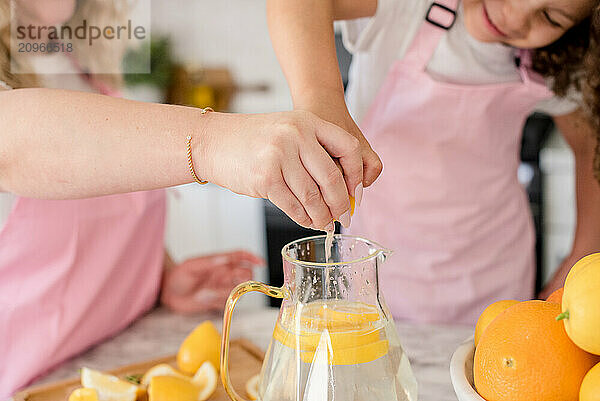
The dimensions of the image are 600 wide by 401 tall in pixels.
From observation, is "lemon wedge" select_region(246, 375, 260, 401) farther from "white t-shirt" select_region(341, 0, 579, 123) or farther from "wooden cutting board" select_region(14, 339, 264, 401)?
"white t-shirt" select_region(341, 0, 579, 123)

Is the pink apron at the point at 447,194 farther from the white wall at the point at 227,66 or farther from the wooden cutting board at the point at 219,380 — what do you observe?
the white wall at the point at 227,66

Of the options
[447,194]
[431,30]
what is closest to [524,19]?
[431,30]

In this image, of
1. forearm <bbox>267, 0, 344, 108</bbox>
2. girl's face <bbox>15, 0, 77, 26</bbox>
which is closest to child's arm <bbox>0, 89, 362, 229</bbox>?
forearm <bbox>267, 0, 344, 108</bbox>

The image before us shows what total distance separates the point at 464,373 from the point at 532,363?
0.07 metres

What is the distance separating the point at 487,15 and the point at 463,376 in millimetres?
620

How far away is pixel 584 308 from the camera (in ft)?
1.46

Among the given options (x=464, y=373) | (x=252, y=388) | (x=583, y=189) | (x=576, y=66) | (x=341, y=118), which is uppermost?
(x=576, y=66)

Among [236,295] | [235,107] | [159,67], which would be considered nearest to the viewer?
[236,295]

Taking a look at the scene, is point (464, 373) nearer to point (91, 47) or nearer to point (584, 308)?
point (584, 308)

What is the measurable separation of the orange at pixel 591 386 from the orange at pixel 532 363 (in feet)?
0.06

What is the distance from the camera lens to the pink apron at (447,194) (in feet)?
3.50

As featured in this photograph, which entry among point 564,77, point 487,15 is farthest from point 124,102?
point 564,77

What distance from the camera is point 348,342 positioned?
1.70ft

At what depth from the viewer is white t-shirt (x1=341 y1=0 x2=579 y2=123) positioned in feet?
3.20
